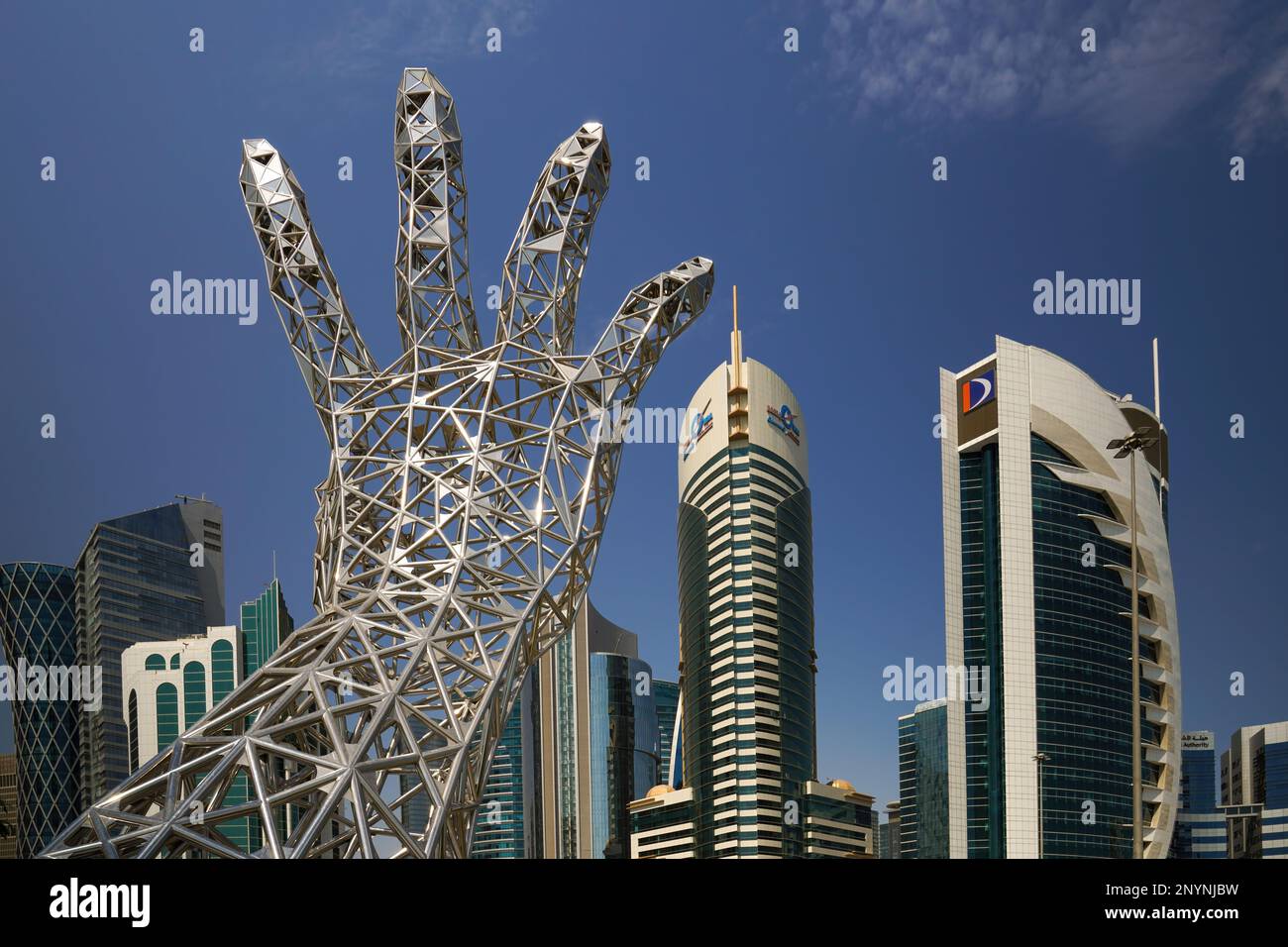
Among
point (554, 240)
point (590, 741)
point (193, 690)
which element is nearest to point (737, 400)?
point (590, 741)

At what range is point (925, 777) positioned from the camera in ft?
254

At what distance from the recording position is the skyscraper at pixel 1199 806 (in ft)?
268

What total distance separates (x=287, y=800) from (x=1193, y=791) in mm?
94086

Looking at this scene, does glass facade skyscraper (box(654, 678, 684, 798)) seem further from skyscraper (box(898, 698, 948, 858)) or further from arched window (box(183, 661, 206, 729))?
arched window (box(183, 661, 206, 729))

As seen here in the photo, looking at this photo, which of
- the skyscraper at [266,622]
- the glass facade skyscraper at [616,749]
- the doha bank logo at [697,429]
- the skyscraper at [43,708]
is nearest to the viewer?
the skyscraper at [43,708]

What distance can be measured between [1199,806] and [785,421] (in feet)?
136

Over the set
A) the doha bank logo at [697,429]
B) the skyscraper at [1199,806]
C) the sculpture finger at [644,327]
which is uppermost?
the doha bank logo at [697,429]

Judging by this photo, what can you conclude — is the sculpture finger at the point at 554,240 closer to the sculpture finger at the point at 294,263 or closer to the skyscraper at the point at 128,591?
the sculpture finger at the point at 294,263

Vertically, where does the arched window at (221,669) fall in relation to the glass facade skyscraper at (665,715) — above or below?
above

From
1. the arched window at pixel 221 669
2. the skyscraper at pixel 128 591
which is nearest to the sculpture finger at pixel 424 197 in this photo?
the skyscraper at pixel 128 591

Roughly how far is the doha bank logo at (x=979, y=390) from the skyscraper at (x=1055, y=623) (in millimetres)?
329

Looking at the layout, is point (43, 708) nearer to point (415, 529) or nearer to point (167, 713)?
point (167, 713)

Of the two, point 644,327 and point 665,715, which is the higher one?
point 644,327
